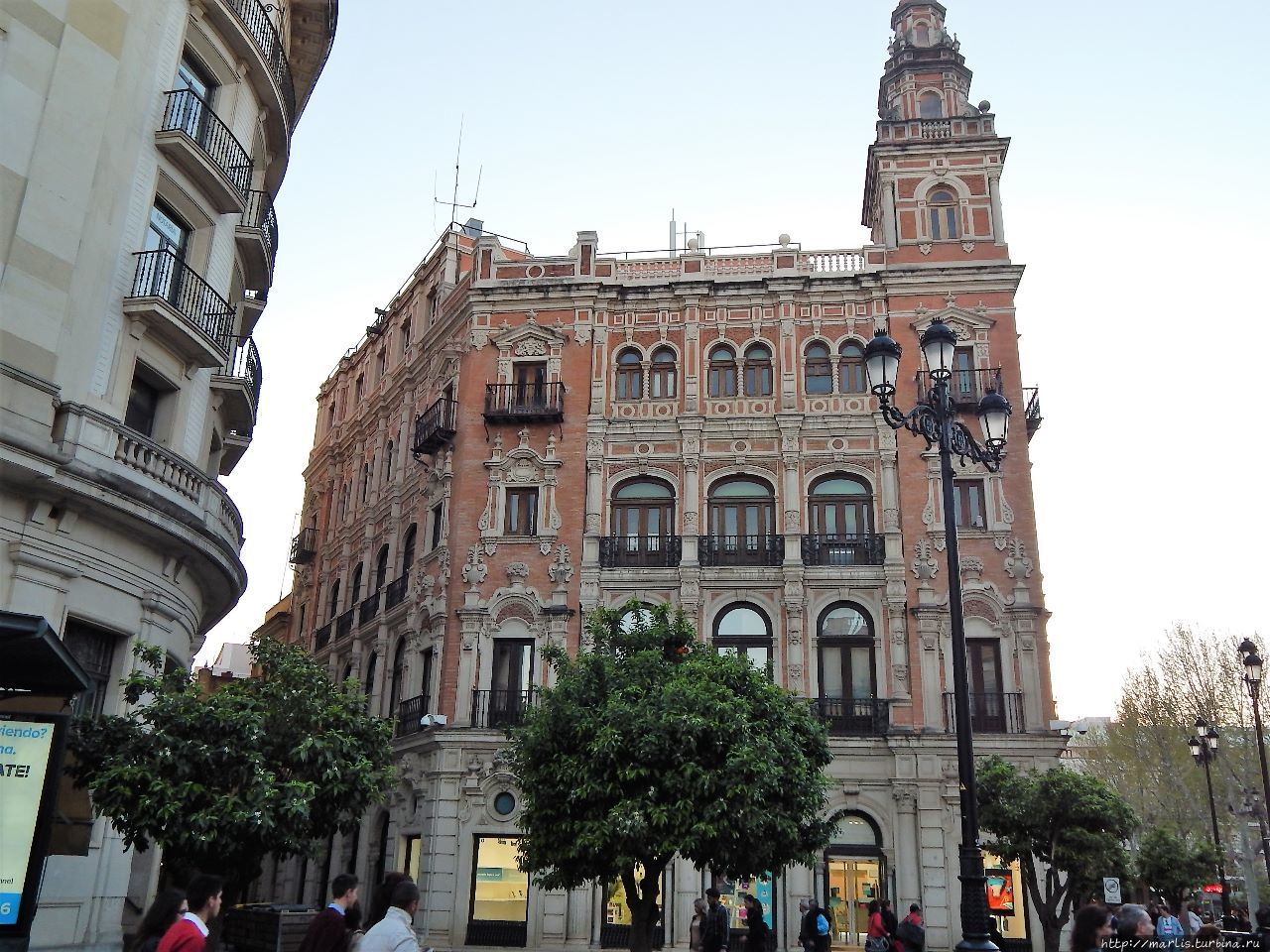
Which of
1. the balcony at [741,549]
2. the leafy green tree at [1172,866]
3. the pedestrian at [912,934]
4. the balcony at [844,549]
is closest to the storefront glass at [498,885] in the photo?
the balcony at [741,549]

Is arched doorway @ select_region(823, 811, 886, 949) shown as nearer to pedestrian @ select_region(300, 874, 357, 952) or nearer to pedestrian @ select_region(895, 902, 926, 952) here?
pedestrian @ select_region(895, 902, 926, 952)

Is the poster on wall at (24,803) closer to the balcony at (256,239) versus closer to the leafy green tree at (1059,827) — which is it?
the balcony at (256,239)

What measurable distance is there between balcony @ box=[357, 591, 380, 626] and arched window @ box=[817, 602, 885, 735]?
14.0 metres

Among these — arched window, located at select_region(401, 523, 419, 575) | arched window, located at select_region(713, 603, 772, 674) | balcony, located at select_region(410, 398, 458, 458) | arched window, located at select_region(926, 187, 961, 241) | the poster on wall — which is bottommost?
the poster on wall

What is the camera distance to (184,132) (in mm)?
18266

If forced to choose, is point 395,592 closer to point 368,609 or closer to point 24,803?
point 368,609

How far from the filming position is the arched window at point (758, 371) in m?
31.5

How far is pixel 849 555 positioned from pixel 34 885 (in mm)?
22652

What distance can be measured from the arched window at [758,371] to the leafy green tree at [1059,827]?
41.7 ft

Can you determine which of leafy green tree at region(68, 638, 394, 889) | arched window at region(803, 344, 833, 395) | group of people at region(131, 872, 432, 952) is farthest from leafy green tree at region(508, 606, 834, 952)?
arched window at region(803, 344, 833, 395)

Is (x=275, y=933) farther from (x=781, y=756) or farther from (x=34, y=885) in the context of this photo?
(x=781, y=756)

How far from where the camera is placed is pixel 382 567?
35344mm

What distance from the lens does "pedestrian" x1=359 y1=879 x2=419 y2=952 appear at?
7.44m

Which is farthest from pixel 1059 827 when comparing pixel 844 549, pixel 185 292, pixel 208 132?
pixel 208 132
